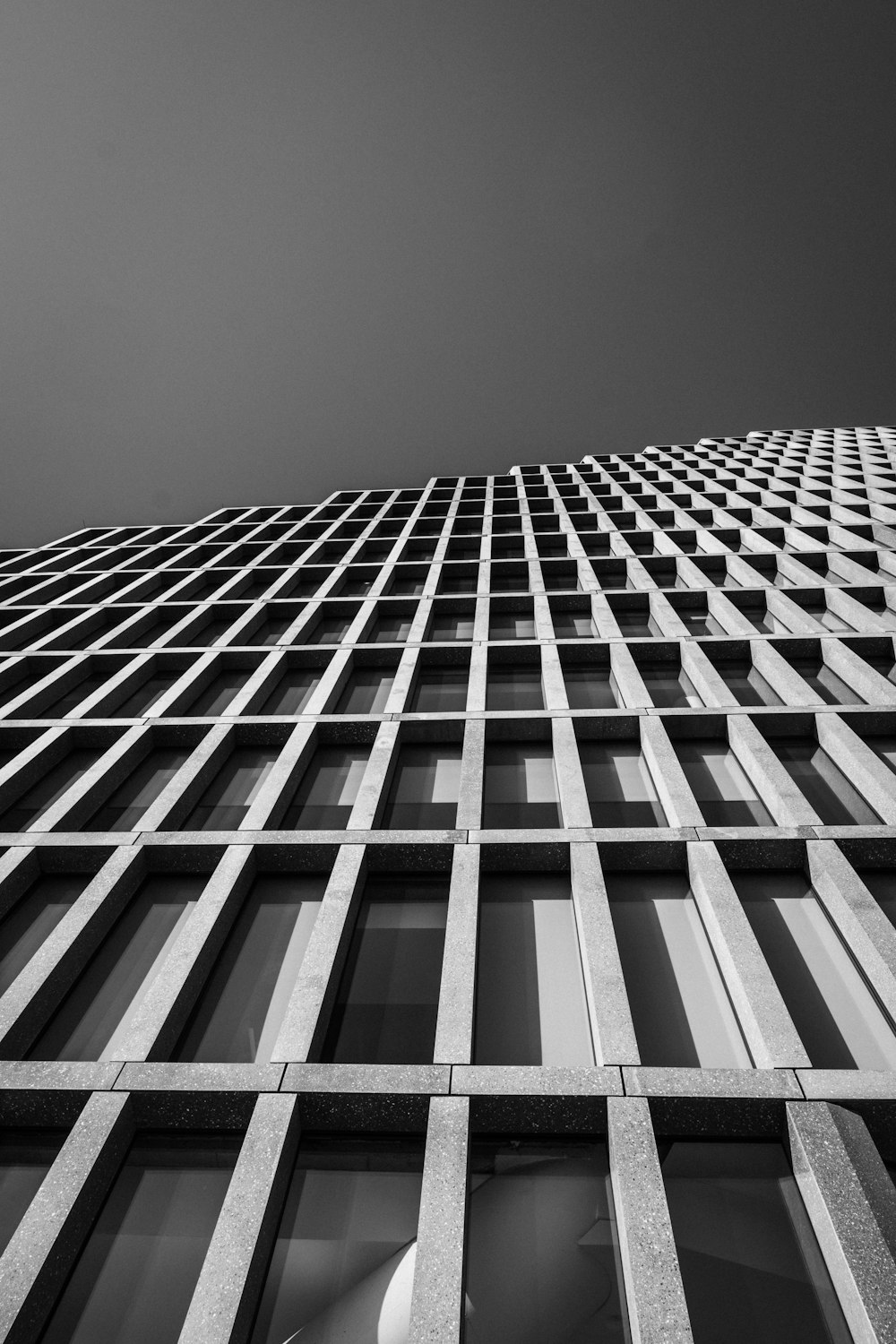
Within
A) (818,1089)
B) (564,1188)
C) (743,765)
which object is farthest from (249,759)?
(818,1089)

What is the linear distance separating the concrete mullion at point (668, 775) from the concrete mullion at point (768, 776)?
1.18m

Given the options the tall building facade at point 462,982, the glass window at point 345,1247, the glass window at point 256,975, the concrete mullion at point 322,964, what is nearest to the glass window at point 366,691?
the tall building facade at point 462,982

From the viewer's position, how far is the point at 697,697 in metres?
18.2

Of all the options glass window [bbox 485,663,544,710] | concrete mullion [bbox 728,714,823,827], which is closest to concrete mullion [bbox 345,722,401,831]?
glass window [bbox 485,663,544,710]

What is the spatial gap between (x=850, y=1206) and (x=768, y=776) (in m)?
7.56

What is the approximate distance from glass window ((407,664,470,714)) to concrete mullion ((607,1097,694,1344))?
1099cm

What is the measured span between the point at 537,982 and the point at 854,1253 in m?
4.53

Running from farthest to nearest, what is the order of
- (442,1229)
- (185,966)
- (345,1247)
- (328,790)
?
(328,790) → (185,966) → (345,1247) → (442,1229)

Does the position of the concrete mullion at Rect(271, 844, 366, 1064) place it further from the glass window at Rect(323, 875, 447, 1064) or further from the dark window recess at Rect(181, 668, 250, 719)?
the dark window recess at Rect(181, 668, 250, 719)

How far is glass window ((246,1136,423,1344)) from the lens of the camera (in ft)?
23.5

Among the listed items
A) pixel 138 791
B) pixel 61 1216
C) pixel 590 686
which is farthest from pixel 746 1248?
pixel 138 791

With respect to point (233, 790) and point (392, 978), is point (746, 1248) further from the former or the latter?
point (233, 790)

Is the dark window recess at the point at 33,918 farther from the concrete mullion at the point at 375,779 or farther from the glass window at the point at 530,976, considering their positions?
the glass window at the point at 530,976

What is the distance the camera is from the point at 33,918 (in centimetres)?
1286
